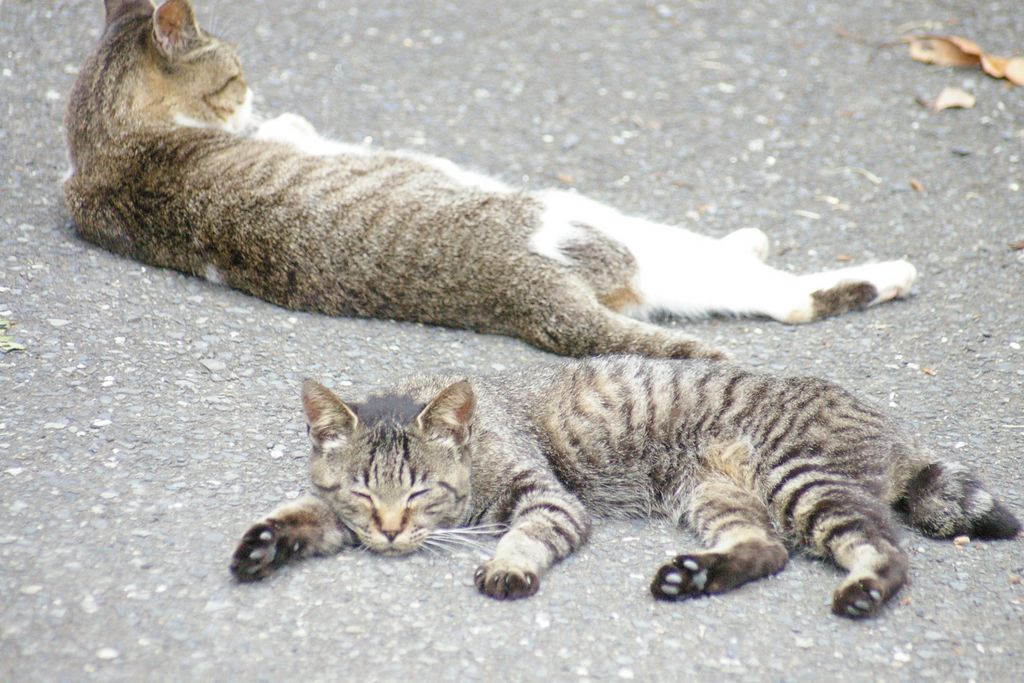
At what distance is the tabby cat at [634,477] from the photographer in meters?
3.60

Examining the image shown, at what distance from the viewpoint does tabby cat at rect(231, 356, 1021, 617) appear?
3.60 meters

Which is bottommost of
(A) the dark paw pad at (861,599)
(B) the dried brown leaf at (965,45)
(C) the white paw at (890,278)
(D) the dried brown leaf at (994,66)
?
(C) the white paw at (890,278)

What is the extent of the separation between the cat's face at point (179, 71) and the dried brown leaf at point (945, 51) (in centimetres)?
464

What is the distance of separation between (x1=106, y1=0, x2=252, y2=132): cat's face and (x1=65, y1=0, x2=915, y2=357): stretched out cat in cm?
1

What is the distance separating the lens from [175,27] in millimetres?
5875

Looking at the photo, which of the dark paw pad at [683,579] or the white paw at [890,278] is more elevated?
the dark paw pad at [683,579]

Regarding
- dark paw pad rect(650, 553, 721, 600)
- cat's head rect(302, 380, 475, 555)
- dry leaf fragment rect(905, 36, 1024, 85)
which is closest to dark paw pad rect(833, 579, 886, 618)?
dark paw pad rect(650, 553, 721, 600)

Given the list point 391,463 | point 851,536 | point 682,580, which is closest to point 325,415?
point 391,463

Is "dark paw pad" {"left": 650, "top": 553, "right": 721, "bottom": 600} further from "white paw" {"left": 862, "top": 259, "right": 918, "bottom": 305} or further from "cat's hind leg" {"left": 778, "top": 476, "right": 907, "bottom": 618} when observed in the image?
"white paw" {"left": 862, "top": 259, "right": 918, "bottom": 305}

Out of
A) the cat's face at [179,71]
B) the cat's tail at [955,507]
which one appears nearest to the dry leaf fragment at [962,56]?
the cat's tail at [955,507]

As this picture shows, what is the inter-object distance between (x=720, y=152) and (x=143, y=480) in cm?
444

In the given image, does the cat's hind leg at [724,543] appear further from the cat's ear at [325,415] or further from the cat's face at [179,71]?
the cat's face at [179,71]

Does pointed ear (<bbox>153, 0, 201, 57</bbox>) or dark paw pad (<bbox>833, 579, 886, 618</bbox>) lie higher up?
pointed ear (<bbox>153, 0, 201, 57</bbox>)

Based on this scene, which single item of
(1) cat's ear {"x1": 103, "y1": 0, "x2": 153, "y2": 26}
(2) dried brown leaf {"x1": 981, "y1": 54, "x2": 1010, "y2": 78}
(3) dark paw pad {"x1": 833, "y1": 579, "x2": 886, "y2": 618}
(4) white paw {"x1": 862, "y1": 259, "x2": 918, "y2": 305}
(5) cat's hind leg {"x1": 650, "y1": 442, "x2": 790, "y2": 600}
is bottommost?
(4) white paw {"x1": 862, "y1": 259, "x2": 918, "y2": 305}
